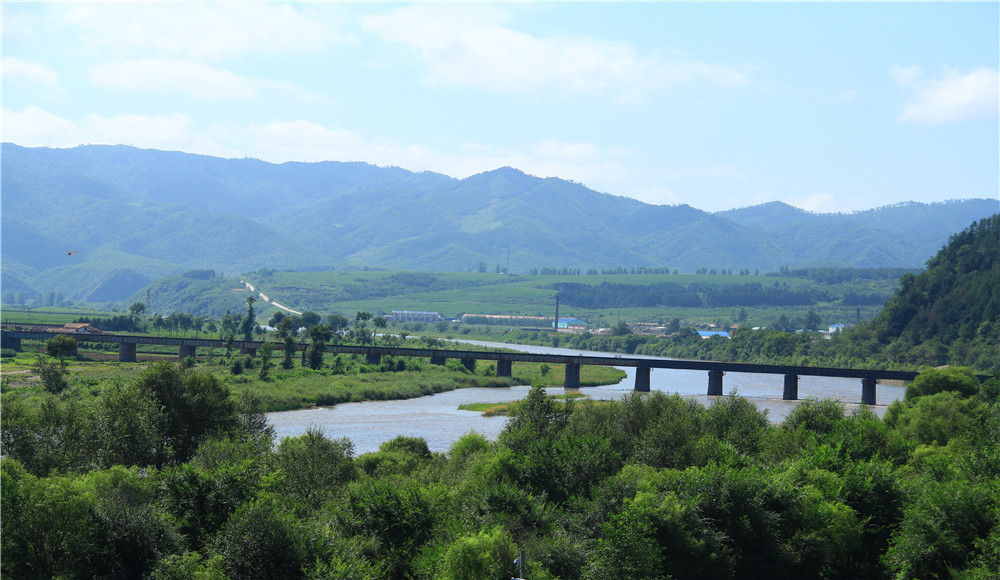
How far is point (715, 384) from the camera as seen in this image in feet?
503

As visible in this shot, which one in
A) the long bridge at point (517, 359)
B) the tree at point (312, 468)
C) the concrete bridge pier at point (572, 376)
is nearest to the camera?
the tree at point (312, 468)

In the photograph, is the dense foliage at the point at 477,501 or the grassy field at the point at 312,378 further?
the grassy field at the point at 312,378

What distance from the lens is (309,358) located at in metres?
151

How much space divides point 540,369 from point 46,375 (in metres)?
91.3

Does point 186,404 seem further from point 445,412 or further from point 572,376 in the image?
point 572,376

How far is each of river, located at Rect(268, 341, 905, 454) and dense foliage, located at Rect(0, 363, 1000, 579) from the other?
18286 millimetres

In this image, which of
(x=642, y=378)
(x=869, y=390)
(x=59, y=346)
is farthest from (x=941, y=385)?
(x=59, y=346)

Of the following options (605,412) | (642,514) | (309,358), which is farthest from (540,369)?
(642,514)

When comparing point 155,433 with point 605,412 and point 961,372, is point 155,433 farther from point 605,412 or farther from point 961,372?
point 961,372

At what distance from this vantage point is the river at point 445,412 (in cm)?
9219

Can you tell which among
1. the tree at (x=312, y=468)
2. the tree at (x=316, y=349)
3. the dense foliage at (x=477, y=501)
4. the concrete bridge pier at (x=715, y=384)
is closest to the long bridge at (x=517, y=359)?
the concrete bridge pier at (x=715, y=384)

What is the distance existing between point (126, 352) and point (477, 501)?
12242 centimetres

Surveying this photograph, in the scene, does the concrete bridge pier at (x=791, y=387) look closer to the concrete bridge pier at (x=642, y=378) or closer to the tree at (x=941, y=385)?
the concrete bridge pier at (x=642, y=378)

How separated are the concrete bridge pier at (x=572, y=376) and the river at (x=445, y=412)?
10.6 ft
